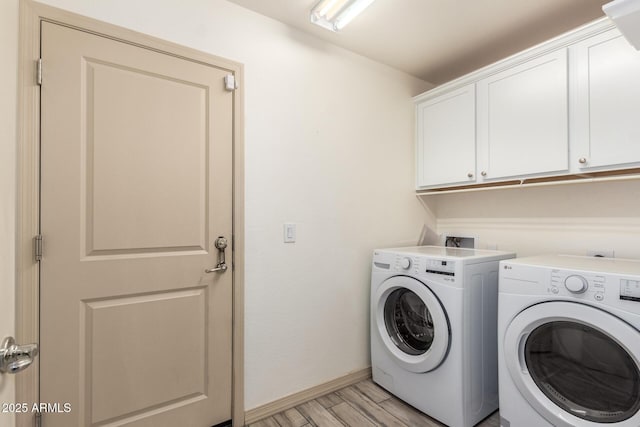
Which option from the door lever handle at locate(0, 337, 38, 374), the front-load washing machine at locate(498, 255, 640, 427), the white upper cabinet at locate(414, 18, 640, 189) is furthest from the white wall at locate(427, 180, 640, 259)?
the door lever handle at locate(0, 337, 38, 374)

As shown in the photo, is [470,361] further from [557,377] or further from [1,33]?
[1,33]

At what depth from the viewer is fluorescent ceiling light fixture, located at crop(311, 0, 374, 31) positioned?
162cm

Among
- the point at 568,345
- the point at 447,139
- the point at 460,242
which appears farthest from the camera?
the point at 460,242

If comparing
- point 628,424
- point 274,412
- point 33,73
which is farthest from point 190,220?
point 628,424

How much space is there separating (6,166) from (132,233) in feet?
1.87

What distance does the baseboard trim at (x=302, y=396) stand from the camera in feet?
5.77

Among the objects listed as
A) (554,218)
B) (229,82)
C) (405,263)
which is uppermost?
(229,82)

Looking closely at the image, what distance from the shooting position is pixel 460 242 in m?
2.54

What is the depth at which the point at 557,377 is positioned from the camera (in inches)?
54.1

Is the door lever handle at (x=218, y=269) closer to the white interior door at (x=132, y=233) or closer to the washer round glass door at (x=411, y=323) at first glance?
the white interior door at (x=132, y=233)

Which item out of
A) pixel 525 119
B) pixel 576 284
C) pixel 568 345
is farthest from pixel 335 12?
pixel 568 345

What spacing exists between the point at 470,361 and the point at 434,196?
148cm

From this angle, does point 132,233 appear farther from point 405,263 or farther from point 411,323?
point 411,323

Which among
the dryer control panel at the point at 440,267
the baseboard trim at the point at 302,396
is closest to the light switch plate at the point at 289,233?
the dryer control panel at the point at 440,267
